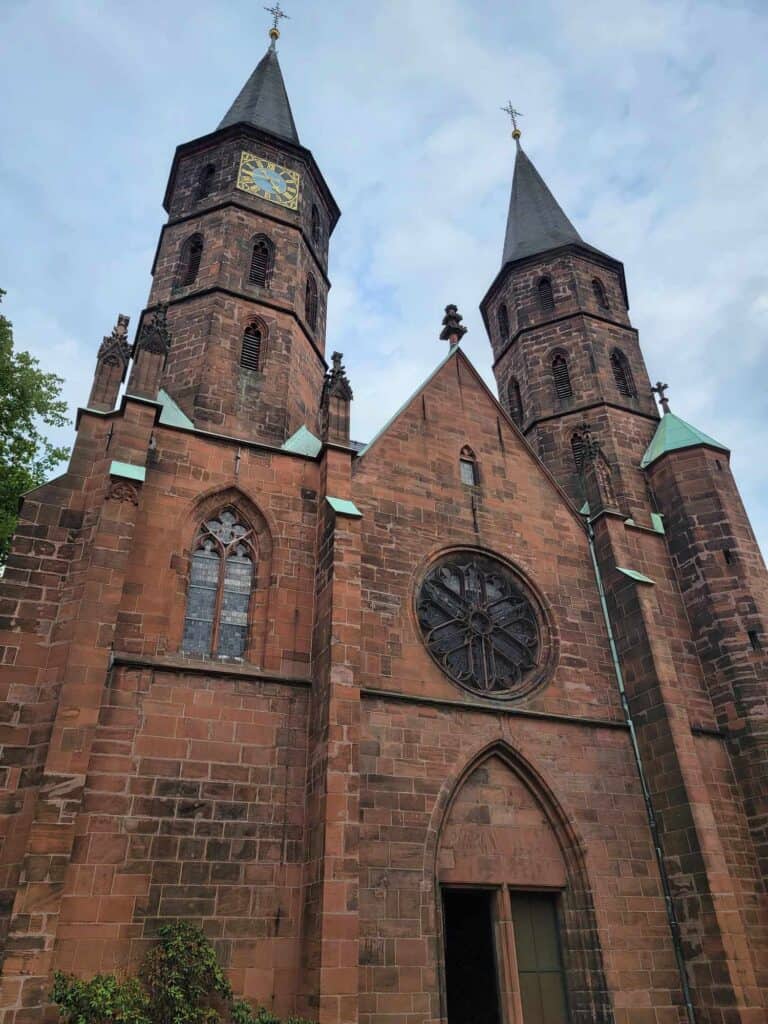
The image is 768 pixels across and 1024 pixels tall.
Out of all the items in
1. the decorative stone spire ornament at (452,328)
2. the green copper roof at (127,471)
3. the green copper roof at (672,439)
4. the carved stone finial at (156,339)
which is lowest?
the green copper roof at (127,471)

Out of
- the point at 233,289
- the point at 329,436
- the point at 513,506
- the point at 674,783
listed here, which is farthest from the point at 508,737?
the point at 233,289

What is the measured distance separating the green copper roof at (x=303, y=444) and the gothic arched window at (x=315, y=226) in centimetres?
781

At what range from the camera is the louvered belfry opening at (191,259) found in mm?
17500

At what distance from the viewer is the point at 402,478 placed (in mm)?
13789

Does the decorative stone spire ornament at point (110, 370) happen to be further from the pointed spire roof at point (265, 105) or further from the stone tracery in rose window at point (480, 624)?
the pointed spire roof at point (265, 105)

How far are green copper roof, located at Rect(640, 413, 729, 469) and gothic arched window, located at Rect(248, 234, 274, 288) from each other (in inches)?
389

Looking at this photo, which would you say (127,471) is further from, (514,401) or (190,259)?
(514,401)

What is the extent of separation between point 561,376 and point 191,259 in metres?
10.3

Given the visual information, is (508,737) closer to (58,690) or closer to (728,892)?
(728,892)

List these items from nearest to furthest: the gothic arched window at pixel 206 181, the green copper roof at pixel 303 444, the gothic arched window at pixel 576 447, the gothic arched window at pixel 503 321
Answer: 1. the green copper roof at pixel 303 444
2. the gothic arched window at pixel 576 447
3. the gothic arched window at pixel 206 181
4. the gothic arched window at pixel 503 321

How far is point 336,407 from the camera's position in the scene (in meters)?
13.7

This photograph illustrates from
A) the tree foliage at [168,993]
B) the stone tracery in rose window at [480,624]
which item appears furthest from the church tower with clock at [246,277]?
the tree foliage at [168,993]

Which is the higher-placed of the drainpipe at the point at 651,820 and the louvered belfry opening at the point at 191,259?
the louvered belfry opening at the point at 191,259

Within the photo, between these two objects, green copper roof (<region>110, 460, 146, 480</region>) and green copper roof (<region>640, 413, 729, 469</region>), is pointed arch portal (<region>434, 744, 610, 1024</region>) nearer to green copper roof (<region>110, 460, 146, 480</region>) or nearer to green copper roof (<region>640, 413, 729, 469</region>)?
green copper roof (<region>110, 460, 146, 480</region>)
